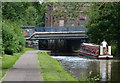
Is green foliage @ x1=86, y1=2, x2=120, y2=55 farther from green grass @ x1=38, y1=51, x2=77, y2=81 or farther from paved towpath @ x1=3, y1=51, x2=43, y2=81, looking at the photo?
paved towpath @ x1=3, y1=51, x2=43, y2=81

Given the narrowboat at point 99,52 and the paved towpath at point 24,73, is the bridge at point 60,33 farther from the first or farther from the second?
the paved towpath at point 24,73

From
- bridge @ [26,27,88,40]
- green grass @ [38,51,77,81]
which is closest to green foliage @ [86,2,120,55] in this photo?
green grass @ [38,51,77,81]

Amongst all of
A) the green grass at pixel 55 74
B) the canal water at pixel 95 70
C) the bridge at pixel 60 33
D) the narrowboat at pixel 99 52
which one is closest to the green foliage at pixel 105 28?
the narrowboat at pixel 99 52

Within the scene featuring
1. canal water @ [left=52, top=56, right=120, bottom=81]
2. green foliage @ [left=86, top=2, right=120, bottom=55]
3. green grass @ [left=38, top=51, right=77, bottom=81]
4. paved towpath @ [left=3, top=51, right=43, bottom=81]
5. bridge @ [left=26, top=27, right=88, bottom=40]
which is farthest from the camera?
bridge @ [left=26, top=27, right=88, bottom=40]

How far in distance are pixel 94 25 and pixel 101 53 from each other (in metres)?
4.30

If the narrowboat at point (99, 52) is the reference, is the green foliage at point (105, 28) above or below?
above

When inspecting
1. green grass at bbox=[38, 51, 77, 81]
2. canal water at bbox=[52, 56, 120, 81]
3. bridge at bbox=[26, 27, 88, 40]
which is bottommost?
canal water at bbox=[52, 56, 120, 81]

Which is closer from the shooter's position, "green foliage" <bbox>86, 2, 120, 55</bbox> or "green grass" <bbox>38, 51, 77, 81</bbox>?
"green grass" <bbox>38, 51, 77, 81</bbox>

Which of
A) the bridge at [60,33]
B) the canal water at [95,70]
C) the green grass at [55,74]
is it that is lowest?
the canal water at [95,70]

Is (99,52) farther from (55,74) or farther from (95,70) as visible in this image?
(55,74)

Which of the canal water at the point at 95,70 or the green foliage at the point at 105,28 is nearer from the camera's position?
the canal water at the point at 95,70

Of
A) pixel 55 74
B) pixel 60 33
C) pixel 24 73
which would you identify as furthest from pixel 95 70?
pixel 60 33

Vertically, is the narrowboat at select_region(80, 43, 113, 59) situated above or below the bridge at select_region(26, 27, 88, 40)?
below

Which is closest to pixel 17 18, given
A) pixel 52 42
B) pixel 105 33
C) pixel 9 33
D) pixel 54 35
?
pixel 9 33
